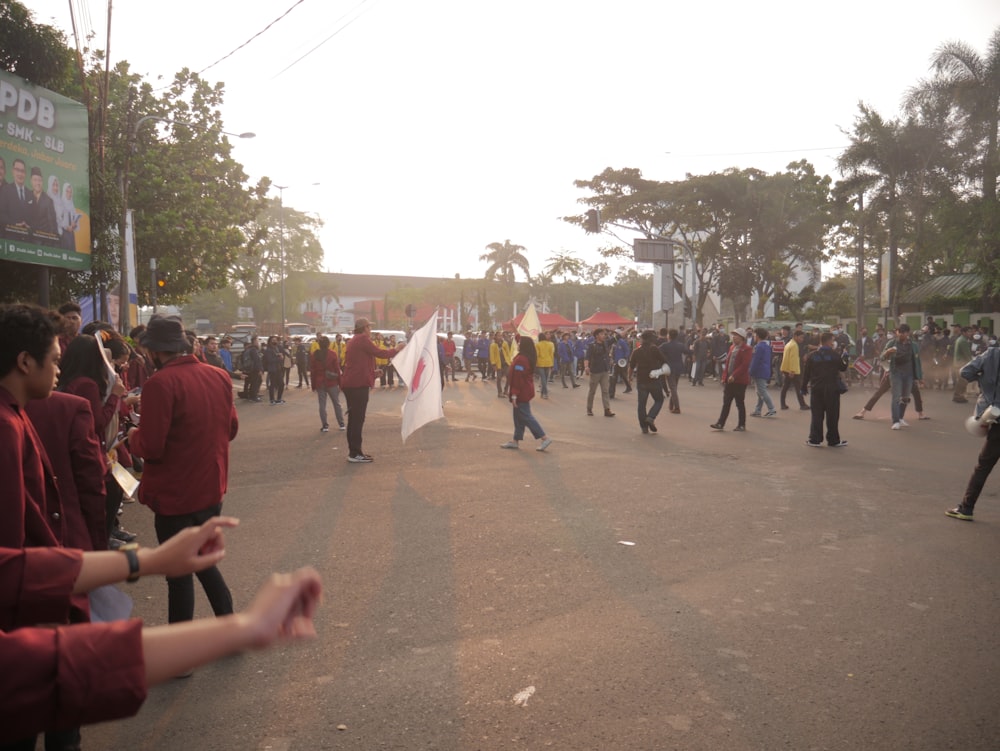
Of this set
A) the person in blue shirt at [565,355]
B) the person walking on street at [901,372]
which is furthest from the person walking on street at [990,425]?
the person in blue shirt at [565,355]

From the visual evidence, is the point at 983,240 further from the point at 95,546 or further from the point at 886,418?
the point at 95,546

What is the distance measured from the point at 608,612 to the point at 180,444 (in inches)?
100

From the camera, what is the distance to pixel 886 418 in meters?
15.9

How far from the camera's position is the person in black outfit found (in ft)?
39.1

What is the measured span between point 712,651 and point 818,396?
8.57m

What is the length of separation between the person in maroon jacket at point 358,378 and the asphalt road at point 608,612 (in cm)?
81

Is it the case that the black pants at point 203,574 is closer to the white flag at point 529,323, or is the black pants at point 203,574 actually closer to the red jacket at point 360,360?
the red jacket at point 360,360

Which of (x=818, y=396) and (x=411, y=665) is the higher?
(x=818, y=396)

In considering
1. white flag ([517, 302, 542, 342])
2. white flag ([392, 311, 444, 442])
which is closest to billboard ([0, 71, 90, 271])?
white flag ([392, 311, 444, 442])

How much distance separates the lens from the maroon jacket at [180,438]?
4188 millimetres

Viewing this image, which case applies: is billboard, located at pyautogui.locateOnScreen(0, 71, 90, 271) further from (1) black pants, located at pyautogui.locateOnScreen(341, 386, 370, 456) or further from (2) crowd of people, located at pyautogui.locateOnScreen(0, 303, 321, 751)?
(2) crowd of people, located at pyautogui.locateOnScreen(0, 303, 321, 751)

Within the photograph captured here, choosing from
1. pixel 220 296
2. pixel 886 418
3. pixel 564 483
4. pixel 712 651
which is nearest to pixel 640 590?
pixel 712 651

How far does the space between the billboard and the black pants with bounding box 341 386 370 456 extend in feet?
22.8

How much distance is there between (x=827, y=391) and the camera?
1195 cm
